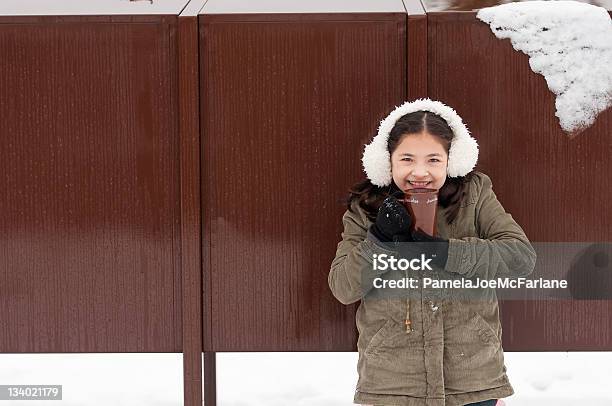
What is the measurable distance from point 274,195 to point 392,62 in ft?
2.04

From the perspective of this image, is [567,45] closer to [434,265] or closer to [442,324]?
[434,265]

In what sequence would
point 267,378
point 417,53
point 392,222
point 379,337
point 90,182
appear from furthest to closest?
point 267,378, point 90,182, point 417,53, point 379,337, point 392,222

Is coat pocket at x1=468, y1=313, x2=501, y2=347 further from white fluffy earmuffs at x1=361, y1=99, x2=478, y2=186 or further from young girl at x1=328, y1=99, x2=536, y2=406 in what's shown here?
white fluffy earmuffs at x1=361, y1=99, x2=478, y2=186

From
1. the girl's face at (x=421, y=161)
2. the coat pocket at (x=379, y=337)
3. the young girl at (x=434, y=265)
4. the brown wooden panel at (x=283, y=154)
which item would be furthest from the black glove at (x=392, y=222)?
the brown wooden panel at (x=283, y=154)

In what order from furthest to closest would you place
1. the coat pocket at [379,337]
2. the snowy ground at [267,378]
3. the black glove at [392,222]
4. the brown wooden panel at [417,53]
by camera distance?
1. the snowy ground at [267,378]
2. the brown wooden panel at [417,53]
3. the coat pocket at [379,337]
4. the black glove at [392,222]

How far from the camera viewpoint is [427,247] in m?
2.69

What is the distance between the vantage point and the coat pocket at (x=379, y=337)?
2.77 m

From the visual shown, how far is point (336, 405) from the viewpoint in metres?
4.15

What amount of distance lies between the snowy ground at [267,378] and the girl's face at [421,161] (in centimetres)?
169

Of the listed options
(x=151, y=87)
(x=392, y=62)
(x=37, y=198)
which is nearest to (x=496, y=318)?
(x=392, y=62)

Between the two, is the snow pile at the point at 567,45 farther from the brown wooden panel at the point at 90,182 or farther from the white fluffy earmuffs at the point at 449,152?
the brown wooden panel at the point at 90,182

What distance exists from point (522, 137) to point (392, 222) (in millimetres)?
724

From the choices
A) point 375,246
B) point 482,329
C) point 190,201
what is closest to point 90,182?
point 190,201

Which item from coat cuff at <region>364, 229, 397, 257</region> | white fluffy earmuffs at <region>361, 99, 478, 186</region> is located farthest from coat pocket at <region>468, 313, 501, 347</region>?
white fluffy earmuffs at <region>361, 99, 478, 186</region>
